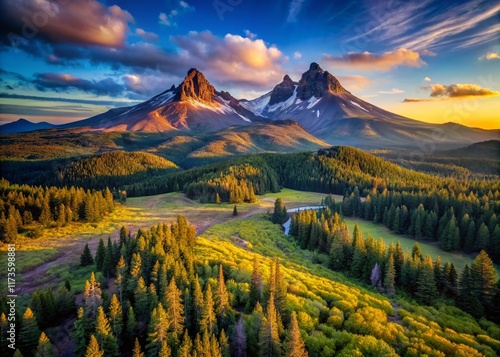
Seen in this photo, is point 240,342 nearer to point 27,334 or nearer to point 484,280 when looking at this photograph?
point 27,334

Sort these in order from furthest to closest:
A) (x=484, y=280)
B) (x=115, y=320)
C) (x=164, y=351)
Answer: (x=484, y=280) < (x=115, y=320) < (x=164, y=351)

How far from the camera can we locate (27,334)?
1233 inches

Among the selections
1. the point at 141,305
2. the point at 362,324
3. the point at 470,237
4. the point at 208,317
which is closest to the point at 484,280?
the point at 362,324

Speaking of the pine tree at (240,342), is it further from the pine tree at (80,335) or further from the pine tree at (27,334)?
the pine tree at (27,334)

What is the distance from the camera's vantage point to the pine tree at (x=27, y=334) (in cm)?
3112

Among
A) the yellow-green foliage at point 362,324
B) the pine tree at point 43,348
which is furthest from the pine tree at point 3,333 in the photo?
the yellow-green foliage at point 362,324

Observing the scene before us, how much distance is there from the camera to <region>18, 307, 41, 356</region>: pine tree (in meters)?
31.1

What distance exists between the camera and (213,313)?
33.8 metres

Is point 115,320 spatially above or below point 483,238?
above

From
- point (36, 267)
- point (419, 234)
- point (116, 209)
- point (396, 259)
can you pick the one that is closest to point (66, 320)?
point (36, 267)

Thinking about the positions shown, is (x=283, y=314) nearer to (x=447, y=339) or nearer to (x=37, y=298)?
(x=447, y=339)

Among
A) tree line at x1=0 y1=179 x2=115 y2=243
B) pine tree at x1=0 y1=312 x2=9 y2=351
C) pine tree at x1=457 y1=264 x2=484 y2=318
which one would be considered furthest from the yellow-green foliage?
tree line at x1=0 y1=179 x2=115 y2=243

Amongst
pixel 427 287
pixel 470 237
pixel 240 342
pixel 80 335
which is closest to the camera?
pixel 240 342

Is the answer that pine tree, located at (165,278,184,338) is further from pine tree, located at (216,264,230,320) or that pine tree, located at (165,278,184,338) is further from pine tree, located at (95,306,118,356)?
pine tree, located at (95,306,118,356)
